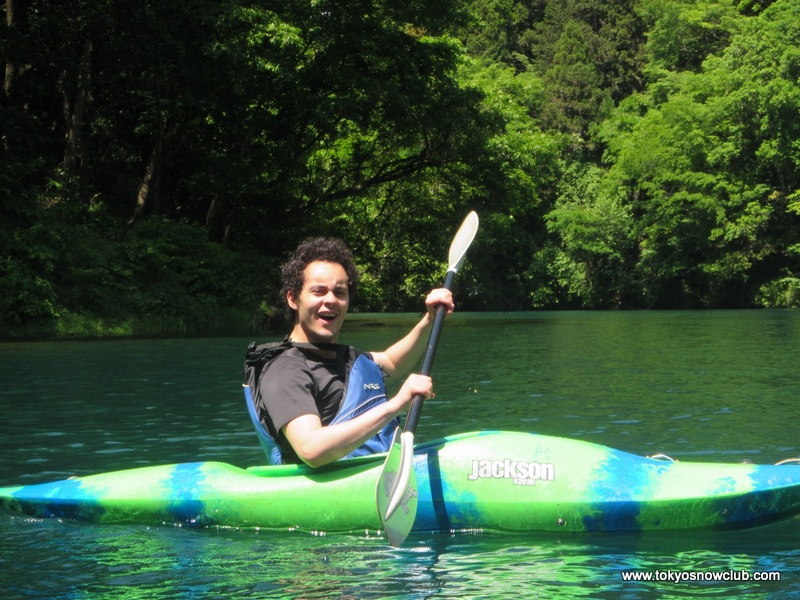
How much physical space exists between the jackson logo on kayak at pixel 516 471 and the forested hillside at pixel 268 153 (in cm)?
1567

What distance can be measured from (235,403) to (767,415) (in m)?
4.25

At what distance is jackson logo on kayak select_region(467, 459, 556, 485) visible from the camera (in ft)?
14.5

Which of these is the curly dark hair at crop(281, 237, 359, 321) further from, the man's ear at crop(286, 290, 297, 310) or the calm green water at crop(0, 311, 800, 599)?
the calm green water at crop(0, 311, 800, 599)

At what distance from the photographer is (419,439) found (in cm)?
704

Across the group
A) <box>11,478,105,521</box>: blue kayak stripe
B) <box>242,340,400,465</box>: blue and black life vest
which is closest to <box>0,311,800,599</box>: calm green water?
<box>11,478,105,521</box>: blue kayak stripe

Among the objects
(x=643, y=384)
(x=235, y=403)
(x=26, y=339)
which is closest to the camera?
(x=235, y=403)

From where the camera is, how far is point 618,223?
43.3 m

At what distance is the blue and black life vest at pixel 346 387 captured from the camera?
13.8 feet

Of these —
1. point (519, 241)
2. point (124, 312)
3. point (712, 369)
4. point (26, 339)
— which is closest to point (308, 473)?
point (712, 369)

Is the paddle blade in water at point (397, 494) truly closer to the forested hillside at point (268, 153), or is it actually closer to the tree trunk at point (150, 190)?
the forested hillside at point (268, 153)

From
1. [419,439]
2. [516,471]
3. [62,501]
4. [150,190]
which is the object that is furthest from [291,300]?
[150,190]

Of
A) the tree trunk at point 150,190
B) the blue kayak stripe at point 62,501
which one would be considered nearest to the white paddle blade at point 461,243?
the blue kayak stripe at point 62,501

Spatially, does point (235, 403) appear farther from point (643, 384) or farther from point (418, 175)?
point (418, 175)

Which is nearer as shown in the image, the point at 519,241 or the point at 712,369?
the point at 712,369
